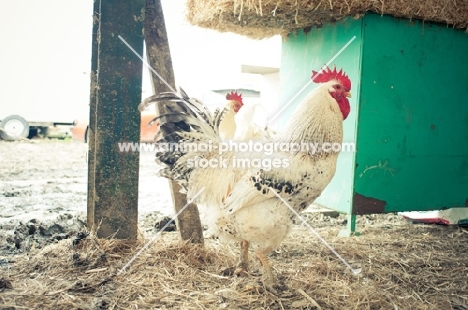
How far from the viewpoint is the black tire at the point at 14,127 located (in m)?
10.8

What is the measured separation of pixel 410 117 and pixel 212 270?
267cm

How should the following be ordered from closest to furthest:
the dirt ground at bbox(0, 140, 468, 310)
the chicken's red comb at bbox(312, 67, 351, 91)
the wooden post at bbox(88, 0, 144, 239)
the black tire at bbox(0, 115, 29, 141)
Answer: the dirt ground at bbox(0, 140, 468, 310)
the wooden post at bbox(88, 0, 144, 239)
the chicken's red comb at bbox(312, 67, 351, 91)
the black tire at bbox(0, 115, 29, 141)

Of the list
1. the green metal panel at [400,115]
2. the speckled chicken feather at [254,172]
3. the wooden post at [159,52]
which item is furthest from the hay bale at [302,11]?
the speckled chicken feather at [254,172]

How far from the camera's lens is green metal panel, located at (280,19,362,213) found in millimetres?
3637

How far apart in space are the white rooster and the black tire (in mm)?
10337

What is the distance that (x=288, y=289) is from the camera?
249 centimetres

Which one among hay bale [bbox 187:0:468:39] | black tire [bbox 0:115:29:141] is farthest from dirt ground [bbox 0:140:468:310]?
black tire [bbox 0:115:29:141]

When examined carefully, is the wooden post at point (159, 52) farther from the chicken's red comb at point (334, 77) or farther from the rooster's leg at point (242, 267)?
the chicken's red comb at point (334, 77)

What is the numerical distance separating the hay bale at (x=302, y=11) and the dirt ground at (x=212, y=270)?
7.30ft

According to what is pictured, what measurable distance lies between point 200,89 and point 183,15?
8.31 metres

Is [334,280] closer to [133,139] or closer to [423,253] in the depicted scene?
[423,253]

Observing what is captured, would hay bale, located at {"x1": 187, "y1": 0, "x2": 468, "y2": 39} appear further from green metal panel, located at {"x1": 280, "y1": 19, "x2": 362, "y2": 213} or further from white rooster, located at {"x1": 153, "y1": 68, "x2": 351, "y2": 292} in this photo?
white rooster, located at {"x1": 153, "y1": 68, "x2": 351, "y2": 292}

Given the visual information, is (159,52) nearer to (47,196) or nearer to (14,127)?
(47,196)

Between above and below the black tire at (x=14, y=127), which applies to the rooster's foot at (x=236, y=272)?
below
